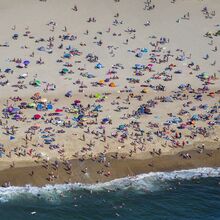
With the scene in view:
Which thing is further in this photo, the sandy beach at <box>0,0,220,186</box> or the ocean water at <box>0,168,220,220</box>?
the sandy beach at <box>0,0,220,186</box>

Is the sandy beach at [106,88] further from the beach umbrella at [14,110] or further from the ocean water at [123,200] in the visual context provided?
the ocean water at [123,200]

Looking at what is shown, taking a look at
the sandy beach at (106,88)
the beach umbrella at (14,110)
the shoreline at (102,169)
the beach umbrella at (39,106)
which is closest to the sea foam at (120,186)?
the shoreline at (102,169)

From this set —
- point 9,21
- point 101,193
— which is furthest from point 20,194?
point 9,21

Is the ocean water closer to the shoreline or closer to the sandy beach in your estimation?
the shoreline

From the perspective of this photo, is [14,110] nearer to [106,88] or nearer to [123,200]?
[106,88]

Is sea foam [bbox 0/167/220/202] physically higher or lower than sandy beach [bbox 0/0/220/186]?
lower

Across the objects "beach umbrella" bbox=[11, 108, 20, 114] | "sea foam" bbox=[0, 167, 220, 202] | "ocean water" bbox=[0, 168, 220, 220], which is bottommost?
"ocean water" bbox=[0, 168, 220, 220]

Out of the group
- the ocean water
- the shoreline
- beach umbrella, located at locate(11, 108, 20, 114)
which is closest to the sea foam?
the ocean water

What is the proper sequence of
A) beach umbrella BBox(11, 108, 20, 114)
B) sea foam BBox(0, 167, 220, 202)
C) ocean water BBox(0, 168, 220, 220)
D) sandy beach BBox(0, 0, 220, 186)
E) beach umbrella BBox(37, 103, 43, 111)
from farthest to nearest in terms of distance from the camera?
beach umbrella BBox(37, 103, 43, 111) → beach umbrella BBox(11, 108, 20, 114) → sandy beach BBox(0, 0, 220, 186) → sea foam BBox(0, 167, 220, 202) → ocean water BBox(0, 168, 220, 220)
